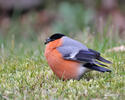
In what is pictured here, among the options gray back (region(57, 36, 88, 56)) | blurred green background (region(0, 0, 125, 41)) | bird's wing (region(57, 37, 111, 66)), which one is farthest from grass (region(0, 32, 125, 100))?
blurred green background (region(0, 0, 125, 41))

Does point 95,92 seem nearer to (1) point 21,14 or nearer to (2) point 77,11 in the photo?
(2) point 77,11

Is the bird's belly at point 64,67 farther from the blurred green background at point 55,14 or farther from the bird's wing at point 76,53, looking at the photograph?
the blurred green background at point 55,14

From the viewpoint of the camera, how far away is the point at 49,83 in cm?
449

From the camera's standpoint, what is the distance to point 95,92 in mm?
3910

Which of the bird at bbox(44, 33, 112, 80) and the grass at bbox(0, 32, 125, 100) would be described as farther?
the bird at bbox(44, 33, 112, 80)

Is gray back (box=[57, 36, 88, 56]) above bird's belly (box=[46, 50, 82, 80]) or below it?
above

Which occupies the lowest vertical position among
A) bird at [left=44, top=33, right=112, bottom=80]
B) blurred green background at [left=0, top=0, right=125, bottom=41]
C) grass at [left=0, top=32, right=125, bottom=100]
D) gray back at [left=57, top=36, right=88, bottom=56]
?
grass at [left=0, top=32, right=125, bottom=100]

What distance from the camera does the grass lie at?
12.6ft

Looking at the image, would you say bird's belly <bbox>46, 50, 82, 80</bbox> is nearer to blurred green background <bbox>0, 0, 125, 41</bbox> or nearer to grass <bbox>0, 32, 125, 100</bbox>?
grass <bbox>0, 32, 125, 100</bbox>

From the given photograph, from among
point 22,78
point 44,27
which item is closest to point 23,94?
point 22,78

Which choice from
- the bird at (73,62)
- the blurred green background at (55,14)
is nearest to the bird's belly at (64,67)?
the bird at (73,62)

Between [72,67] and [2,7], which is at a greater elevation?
[2,7]

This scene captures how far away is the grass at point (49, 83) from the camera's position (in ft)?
12.6

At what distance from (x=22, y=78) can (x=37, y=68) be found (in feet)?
2.59
